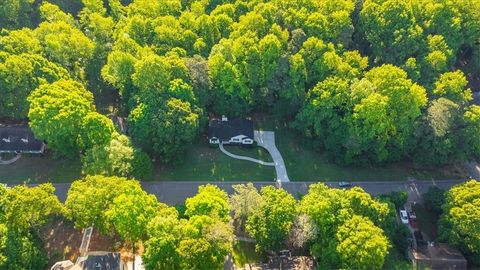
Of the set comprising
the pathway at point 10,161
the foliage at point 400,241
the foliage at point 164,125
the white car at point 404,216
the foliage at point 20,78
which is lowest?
the foliage at point 400,241

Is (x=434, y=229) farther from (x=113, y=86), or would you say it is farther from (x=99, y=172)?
(x=113, y=86)

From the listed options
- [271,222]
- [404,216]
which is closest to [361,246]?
[271,222]

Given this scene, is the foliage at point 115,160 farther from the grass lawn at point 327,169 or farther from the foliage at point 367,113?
the foliage at point 367,113

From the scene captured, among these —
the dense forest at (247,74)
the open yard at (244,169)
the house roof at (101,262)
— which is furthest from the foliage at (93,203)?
the open yard at (244,169)

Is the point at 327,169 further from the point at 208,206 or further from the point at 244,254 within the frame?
the point at 208,206

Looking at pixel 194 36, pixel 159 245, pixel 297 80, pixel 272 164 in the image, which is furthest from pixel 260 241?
pixel 194 36

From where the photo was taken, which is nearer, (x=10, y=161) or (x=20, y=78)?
(x=20, y=78)
